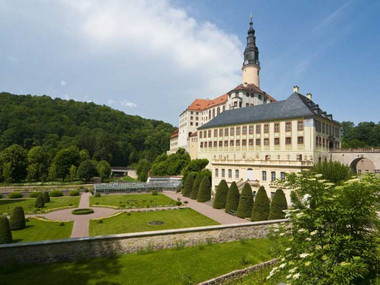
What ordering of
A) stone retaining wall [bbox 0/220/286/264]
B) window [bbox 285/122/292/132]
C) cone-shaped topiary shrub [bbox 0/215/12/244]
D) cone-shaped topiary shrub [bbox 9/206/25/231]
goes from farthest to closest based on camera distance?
window [bbox 285/122/292/132] < cone-shaped topiary shrub [bbox 9/206/25/231] < cone-shaped topiary shrub [bbox 0/215/12/244] < stone retaining wall [bbox 0/220/286/264]

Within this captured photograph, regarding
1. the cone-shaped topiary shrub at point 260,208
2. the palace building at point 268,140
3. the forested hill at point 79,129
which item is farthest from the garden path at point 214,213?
the forested hill at point 79,129

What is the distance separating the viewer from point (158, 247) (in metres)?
17.4

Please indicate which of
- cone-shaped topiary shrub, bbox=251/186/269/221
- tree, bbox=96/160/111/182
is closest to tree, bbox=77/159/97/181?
tree, bbox=96/160/111/182

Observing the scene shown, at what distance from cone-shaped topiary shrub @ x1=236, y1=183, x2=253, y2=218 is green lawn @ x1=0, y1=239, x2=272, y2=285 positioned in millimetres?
11323

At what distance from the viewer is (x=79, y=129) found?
385ft

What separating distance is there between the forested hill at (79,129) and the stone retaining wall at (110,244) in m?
77.0

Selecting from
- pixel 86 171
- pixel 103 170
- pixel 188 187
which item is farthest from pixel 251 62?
pixel 86 171

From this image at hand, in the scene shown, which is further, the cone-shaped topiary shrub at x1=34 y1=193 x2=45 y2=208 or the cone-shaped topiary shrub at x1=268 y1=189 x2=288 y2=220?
the cone-shaped topiary shrub at x1=34 y1=193 x2=45 y2=208

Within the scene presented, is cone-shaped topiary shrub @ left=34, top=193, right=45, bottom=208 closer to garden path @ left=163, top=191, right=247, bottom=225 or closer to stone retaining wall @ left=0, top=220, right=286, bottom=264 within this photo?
garden path @ left=163, top=191, right=247, bottom=225

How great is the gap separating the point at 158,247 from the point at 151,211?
1578 cm

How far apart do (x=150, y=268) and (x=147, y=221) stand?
12674 mm

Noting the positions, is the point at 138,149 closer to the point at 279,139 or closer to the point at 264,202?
the point at 279,139

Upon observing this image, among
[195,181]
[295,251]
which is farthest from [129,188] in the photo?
[295,251]

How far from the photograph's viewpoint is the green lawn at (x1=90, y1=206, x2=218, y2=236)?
24172 millimetres
